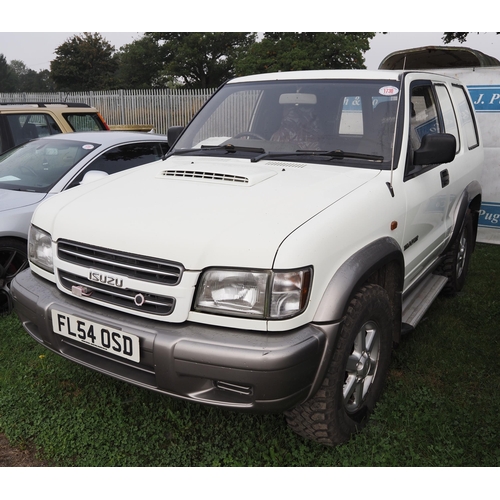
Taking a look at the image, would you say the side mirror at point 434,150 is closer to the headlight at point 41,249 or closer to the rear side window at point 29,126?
the headlight at point 41,249

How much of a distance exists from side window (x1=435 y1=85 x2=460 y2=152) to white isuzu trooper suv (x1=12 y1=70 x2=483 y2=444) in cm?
56

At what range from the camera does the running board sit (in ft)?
11.3

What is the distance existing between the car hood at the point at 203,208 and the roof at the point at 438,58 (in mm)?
4794

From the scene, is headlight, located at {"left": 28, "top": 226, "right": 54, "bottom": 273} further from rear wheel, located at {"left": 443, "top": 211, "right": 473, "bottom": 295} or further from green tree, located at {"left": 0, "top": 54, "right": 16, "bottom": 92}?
green tree, located at {"left": 0, "top": 54, "right": 16, "bottom": 92}

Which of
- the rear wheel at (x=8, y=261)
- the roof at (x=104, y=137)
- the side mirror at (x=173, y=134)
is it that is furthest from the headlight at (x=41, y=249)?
the roof at (x=104, y=137)

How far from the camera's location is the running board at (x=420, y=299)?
3.44m

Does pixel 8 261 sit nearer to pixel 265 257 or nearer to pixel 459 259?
pixel 265 257

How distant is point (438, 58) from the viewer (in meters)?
7.26

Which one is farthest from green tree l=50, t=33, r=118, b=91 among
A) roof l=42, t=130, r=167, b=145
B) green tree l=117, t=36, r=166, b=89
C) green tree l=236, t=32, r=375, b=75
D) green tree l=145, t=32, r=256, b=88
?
roof l=42, t=130, r=167, b=145

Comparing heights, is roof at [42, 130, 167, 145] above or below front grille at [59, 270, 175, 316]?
above

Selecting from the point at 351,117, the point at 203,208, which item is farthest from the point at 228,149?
the point at 203,208

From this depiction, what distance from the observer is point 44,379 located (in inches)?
134

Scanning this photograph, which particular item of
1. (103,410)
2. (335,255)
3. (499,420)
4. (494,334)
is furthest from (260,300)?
(494,334)

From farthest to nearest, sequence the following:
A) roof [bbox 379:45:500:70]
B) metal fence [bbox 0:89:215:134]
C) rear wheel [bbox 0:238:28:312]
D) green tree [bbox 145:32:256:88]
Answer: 1. green tree [bbox 145:32:256:88]
2. metal fence [bbox 0:89:215:134]
3. roof [bbox 379:45:500:70]
4. rear wheel [bbox 0:238:28:312]
